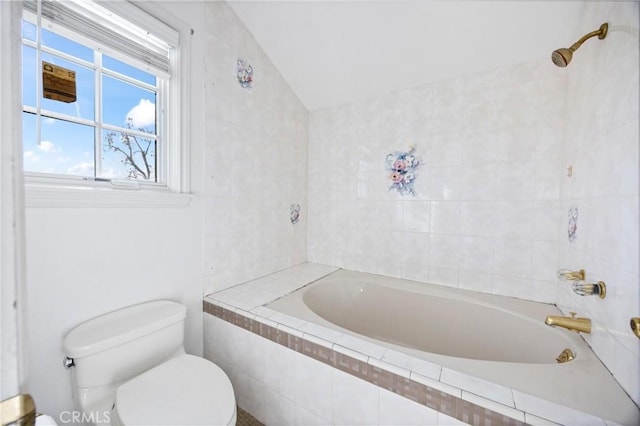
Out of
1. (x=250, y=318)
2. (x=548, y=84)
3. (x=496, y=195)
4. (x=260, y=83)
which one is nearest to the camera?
(x=250, y=318)

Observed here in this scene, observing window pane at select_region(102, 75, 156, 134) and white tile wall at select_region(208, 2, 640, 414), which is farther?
window pane at select_region(102, 75, 156, 134)

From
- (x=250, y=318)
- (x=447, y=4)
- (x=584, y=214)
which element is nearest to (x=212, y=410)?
(x=250, y=318)

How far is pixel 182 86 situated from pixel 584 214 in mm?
2049

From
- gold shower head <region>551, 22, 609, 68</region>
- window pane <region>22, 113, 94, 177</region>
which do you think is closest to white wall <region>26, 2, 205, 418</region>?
window pane <region>22, 113, 94, 177</region>

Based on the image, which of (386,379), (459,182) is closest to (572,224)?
(459,182)

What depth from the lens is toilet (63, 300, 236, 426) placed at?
0.87 meters

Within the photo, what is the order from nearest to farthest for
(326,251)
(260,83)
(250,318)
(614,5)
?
(614,5) → (250,318) → (260,83) → (326,251)

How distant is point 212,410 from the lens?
0.89 metres

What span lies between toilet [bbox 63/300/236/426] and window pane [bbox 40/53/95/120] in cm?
90

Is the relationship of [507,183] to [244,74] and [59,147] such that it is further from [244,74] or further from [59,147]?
[59,147]

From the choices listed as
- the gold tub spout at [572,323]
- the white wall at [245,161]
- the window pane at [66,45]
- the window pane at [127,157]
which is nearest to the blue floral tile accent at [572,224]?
the gold tub spout at [572,323]

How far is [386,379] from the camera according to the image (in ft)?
3.07

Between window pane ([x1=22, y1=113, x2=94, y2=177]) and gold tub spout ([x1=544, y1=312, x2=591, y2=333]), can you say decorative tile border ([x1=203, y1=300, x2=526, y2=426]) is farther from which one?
window pane ([x1=22, y1=113, x2=94, y2=177])

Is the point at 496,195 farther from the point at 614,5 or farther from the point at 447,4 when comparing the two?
the point at 447,4
